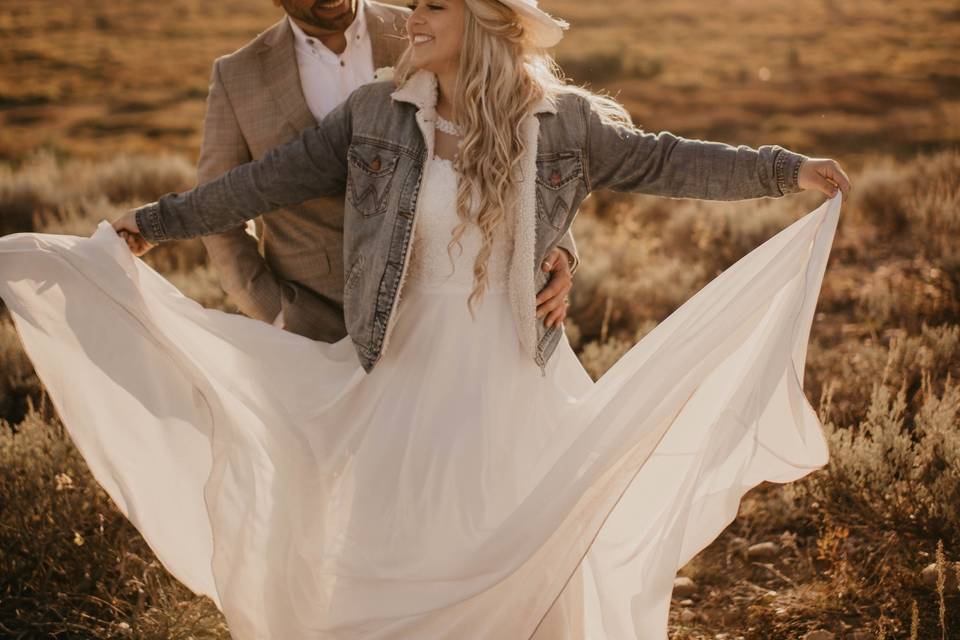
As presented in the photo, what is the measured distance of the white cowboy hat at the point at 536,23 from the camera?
9.69ft

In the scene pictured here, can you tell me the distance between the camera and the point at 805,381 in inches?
225

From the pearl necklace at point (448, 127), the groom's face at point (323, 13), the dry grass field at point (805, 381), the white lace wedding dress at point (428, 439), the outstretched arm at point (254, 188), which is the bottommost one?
the dry grass field at point (805, 381)

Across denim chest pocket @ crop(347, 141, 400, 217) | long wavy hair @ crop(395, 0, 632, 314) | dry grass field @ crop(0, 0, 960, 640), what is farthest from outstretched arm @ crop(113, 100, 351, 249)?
dry grass field @ crop(0, 0, 960, 640)

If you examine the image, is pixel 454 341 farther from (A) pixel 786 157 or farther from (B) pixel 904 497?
(B) pixel 904 497

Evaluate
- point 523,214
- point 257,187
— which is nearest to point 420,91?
point 523,214

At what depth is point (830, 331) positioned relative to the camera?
6547mm

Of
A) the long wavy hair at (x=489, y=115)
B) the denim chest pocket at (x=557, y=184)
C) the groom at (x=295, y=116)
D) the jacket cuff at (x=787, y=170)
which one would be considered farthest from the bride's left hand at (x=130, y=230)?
the jacket cuff at (x=787, y=170)

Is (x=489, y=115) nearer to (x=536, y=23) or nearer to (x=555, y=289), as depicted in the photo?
(x=536, y=23)

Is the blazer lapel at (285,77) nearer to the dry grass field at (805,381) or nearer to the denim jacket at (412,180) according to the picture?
the denim jacket at (412,180)

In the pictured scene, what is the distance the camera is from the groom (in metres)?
3.71

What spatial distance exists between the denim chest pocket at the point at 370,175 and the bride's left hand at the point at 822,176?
4.28 feet

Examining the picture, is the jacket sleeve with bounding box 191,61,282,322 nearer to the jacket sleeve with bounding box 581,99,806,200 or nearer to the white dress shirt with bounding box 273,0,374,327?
the white dress shirt with bounding box 273,0,374,327

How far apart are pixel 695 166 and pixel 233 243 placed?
192cm

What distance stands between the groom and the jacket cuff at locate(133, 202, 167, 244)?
492 mm
